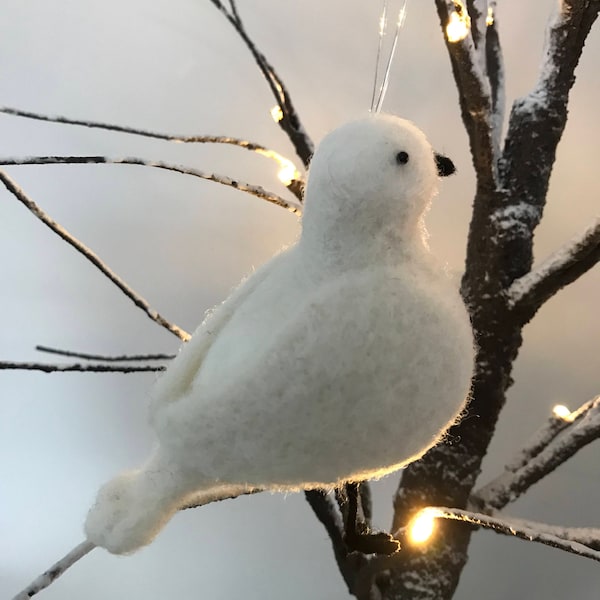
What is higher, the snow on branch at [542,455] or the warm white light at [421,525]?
the snow on branch at [542,455]

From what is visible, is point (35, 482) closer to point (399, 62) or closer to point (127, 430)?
point (127, 430)

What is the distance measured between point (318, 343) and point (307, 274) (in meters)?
0.04

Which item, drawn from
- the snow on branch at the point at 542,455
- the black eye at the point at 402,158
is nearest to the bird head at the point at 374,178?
the black eye at the point at 402,158

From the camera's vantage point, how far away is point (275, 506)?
93cm

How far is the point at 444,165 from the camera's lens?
0.31 m

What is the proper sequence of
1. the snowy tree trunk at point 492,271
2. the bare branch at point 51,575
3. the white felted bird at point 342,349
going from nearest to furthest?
1. the white felted bird at point 342,349
2. the bare branch at point 51,575
3. the snowy tree trunk at point 492,271

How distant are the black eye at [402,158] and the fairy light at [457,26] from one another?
222mm

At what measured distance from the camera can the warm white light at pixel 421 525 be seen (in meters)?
0.51

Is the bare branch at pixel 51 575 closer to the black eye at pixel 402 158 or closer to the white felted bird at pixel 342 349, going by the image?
the white felted bird at pixel 342 349

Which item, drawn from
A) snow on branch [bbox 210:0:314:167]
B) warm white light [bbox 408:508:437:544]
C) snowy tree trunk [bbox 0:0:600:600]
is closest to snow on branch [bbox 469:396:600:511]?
snowy tree trunk [bbox 0:0:600:600]

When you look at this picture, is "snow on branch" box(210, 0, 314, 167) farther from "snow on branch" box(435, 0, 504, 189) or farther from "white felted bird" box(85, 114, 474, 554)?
"white felted bird" box(85, 114, 474, 554)

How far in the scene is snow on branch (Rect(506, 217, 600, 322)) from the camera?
1.54ft

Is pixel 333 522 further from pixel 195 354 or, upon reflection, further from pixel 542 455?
pixel 195 354

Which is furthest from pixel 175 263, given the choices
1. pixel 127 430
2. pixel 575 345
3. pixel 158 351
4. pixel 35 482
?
pixel 575 345
